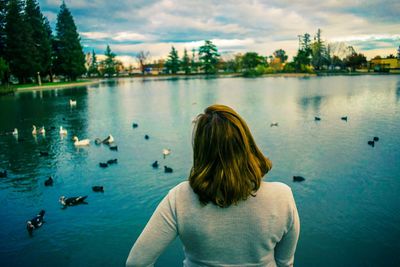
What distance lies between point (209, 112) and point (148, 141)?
47.8 ft

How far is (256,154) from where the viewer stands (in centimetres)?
158

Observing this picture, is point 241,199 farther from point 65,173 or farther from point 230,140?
point 65,173

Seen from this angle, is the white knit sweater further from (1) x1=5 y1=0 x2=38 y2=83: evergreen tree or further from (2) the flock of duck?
(1) x1=5 y1=0 x2=38 y2=83: evergreen tree

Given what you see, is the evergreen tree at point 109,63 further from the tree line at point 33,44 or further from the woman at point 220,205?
the woman at point 220,205

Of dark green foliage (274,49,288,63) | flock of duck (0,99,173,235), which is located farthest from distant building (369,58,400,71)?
flock of duck (0,99,173,235)

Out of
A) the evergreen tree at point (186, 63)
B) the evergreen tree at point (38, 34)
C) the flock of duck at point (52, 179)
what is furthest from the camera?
the evergreen tree at point (186, 63)

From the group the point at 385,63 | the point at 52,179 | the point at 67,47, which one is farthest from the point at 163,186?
the point at 385,63

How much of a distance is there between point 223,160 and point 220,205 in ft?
0.67

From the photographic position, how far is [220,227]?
1.46m

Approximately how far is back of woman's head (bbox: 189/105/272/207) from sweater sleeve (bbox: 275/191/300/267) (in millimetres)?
262

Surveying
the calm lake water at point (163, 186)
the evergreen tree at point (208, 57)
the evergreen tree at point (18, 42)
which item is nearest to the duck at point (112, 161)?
the calm lake water at point (163, 186)

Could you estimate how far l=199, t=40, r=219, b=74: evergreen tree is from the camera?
105m

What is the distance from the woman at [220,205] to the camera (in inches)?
55.3

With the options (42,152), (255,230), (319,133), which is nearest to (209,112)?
(255,230)
